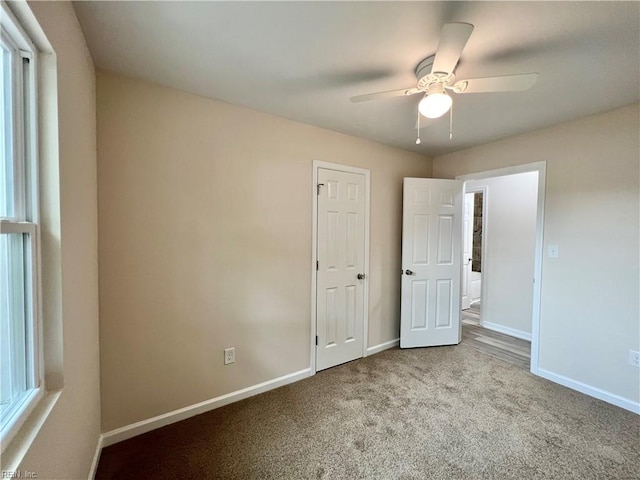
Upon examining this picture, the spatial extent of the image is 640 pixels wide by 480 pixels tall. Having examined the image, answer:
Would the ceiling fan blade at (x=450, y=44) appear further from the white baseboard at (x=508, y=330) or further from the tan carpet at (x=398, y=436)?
the white baseboard at (x=508, y=330)

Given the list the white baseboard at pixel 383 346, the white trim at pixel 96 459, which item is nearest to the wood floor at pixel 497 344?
the white baseboard at pixel 383 346

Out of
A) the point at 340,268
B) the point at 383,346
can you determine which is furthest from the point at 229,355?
the point at 383,346

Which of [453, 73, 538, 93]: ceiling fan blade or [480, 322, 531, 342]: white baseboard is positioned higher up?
[453, 73, 538, 93]: ceiling fan blade

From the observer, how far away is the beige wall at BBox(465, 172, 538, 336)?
3.65 meters

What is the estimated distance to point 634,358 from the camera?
2.11 metres

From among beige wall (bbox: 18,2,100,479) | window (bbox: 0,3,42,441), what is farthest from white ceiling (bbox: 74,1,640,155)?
window (bbox: 0,3,42,441)

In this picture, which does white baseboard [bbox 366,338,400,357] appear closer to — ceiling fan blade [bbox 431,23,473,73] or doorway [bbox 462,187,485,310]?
doorway [bbox 462,187,485,310]

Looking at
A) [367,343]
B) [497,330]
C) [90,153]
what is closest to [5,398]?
[90,153]

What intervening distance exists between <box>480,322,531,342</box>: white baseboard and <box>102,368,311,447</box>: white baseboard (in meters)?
2.93

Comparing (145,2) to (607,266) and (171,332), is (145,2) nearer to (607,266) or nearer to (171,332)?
(171,332)

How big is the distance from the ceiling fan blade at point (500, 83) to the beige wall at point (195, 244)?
1388mm

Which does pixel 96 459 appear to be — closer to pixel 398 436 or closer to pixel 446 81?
pixel 398 436

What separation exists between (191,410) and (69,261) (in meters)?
1.45

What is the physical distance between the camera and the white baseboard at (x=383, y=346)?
10.1 ft
